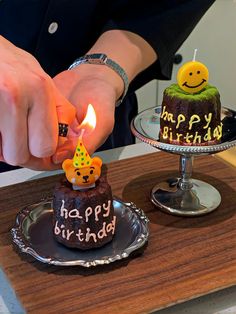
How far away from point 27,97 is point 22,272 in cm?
19

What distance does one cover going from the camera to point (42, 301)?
0.56 meters

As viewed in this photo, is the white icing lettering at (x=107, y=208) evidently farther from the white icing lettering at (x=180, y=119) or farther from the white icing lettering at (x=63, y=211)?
the white icing lettering at (x=180, y=119)

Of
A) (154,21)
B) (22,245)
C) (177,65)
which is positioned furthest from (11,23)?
(177,65)

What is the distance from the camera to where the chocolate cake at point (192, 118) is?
71 centimetres

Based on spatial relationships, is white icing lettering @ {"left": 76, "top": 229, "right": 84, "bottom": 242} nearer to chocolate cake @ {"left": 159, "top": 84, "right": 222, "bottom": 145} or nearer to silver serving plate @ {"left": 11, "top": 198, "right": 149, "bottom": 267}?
silver serving plate @ {"left": 11, "top": 198, "right": 149, "bottom": 267}

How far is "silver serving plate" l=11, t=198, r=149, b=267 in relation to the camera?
0.60 m

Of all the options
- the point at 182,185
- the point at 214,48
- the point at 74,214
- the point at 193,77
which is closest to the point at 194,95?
the point at 193,77

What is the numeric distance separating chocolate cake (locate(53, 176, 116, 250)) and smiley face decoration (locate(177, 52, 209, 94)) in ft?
0.59

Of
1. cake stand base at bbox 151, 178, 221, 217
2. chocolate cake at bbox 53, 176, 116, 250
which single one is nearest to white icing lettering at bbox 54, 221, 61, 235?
chocolate cake at bbox 53, 176, 116, 250

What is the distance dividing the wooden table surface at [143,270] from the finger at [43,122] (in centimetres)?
11

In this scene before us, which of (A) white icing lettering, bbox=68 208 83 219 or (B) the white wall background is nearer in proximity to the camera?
(A) white icing lettering, bbox=68 208 83 219

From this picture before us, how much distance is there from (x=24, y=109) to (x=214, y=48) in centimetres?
146

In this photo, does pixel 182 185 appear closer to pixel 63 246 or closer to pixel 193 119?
pixel 193 119

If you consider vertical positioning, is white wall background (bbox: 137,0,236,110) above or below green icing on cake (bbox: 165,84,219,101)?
below
